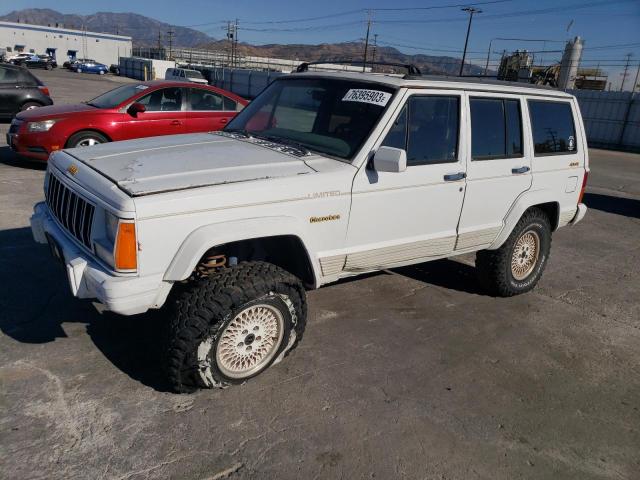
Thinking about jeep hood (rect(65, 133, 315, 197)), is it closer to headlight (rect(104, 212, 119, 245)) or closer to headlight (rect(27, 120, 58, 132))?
headlight (rect(104, 212, 119, 245))

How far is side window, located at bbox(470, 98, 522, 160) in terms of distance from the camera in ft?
14.1

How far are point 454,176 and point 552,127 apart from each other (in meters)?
1.60

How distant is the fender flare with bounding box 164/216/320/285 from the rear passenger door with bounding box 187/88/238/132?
6449 mm

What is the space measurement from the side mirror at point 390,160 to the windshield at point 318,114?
0.22 metres

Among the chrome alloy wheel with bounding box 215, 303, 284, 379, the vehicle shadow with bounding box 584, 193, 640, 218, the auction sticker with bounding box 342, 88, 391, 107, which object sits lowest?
the vehicle shadow with bounding box 584, 193, 640, 218

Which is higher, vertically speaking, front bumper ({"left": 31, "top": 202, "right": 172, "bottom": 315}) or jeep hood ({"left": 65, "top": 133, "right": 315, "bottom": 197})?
jeep hood ({"left": 65, "top": 133, "right": 315, "bottom": 197})

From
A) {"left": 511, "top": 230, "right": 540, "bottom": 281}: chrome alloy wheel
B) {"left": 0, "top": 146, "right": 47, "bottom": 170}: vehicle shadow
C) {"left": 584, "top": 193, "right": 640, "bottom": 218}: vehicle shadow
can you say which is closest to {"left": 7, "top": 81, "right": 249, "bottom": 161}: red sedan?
{"left": 0, "top": 146, "right": 47, "bottom": 170}: vehicle shadow

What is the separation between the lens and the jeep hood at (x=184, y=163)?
308 cm

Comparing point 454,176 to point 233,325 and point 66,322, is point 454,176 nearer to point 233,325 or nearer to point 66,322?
point 233,325

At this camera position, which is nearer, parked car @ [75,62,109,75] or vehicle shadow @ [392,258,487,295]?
vehicle shadow @ [392,258,487,295]

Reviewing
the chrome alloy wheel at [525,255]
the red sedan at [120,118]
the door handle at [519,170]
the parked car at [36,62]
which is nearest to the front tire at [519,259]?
the chrome alloy wheel at [525,255]

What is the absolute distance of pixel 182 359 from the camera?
3104 mm

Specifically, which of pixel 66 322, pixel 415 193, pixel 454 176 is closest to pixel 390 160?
pixel 415 193

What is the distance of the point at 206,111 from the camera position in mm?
9391
